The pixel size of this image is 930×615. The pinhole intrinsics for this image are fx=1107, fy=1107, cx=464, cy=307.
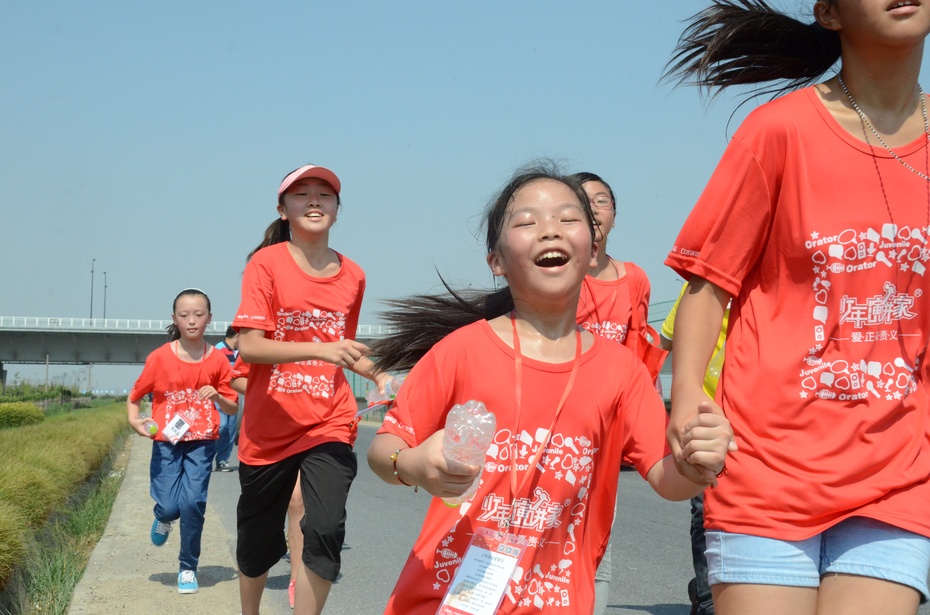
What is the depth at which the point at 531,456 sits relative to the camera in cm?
297

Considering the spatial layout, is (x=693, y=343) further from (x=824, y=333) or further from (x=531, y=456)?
(x=531, y=456)

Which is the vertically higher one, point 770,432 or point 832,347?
point 832,347

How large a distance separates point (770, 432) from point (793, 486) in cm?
Result: 14

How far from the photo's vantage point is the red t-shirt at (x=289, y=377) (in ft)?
17.8

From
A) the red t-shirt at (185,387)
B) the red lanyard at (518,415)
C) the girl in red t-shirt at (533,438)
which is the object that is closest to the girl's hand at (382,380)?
the girl in red t-shirt at (533,438)

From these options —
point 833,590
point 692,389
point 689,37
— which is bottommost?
point 833,590

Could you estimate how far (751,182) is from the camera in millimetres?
2719

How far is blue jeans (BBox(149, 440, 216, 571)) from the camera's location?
7.68 metres

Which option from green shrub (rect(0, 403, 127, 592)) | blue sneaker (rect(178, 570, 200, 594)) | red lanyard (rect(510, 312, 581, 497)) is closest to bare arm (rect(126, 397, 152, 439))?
green shrub (rect(0, 403, 127, 592))

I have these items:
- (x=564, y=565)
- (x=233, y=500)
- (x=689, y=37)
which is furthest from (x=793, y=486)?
(x=233, y=500)

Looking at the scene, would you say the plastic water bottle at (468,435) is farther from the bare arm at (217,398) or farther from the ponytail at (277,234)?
the bare arm at (217,398)

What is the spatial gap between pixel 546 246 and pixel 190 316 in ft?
18.6

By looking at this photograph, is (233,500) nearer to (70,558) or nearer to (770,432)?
(70,558)

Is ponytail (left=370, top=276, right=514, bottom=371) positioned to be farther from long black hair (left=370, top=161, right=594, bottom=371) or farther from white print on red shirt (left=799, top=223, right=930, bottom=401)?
white print on red shirt (left=799, top=223, right=930, bottom=401)
